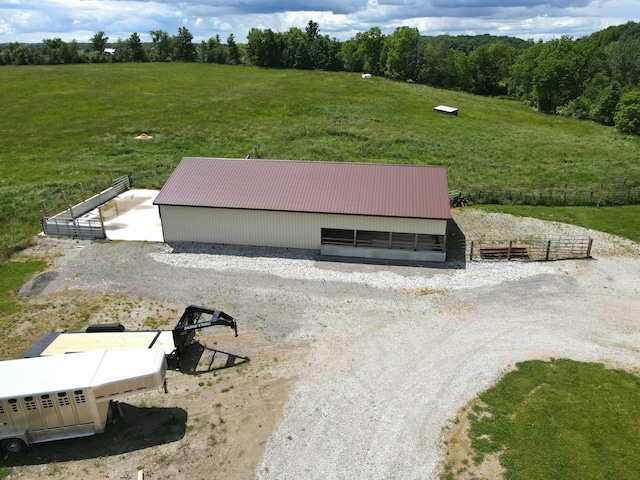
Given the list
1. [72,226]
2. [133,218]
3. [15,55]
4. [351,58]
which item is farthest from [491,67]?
[15,55]

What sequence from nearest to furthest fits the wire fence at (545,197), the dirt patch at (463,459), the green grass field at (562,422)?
the dirt patch at (463,459) → the green grass field at (562,422) → the wire fence at (545,197)

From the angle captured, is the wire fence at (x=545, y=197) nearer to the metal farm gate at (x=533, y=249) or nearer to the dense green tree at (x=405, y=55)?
the metal farm gate at (x=533, y=249)

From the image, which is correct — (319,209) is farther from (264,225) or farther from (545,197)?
(545,197)

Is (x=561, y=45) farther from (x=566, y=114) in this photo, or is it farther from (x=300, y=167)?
(x=300, y=167)

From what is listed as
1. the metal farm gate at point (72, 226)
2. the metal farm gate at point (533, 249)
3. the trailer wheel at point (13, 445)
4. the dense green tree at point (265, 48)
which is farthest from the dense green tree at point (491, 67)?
the trailer wheel at point (13, 445)

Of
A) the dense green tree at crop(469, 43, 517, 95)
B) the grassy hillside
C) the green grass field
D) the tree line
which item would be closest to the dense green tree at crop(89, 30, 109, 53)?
the tree line

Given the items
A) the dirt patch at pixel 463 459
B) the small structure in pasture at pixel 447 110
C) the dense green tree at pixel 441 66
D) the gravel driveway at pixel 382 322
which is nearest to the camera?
the dirt patch at pixel 463 459

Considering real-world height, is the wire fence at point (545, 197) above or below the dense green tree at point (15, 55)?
below

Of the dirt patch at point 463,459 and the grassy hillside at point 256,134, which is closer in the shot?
the dirt patch at point 463,459
